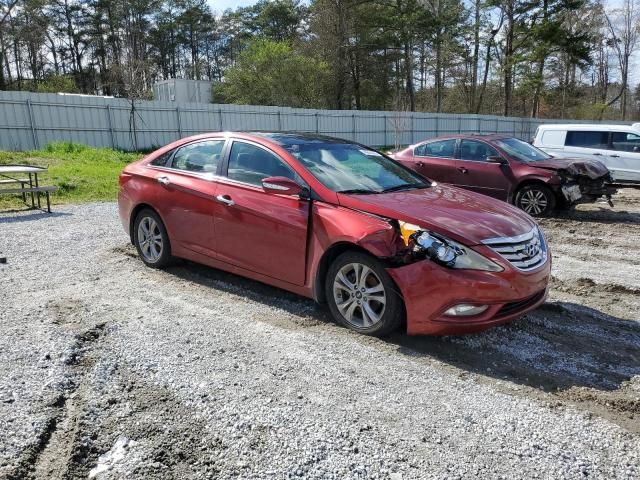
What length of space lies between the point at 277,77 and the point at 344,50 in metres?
5.92

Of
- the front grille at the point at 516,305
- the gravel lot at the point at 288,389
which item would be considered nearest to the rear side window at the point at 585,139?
the gravel lot at the point at 288,389

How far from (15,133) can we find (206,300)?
56.0 ft

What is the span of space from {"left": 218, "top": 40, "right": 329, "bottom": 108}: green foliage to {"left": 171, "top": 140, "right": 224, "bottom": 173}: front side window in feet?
108

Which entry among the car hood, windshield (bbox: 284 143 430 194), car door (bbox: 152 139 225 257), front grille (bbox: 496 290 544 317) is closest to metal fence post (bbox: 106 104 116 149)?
car door (bbox: 152 139 225 257)

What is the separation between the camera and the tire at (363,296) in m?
3.78

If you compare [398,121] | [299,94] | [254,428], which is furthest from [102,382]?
[299,94]

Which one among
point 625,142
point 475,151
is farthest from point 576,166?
point 625,142

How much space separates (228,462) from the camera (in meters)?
2.50

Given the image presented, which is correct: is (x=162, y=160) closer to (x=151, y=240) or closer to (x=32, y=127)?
(x=151, y=240)

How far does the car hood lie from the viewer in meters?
3.74

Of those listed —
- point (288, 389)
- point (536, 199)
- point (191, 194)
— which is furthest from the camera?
point (536, 199)

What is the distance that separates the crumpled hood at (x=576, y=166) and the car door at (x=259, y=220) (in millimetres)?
6527

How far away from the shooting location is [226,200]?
15.8ft

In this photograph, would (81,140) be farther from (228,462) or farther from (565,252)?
(228,462)
